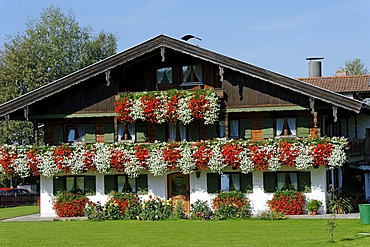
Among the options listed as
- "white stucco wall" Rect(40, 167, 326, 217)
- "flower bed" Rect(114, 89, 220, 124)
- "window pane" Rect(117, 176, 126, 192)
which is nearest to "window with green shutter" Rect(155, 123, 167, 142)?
"flower bed" Rect(114, 89, 220, 124)

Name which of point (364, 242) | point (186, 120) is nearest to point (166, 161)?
point (186, 120)

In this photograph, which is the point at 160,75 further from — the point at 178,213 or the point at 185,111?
the point at 178,213

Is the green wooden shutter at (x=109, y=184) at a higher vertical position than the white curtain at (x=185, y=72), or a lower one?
lower

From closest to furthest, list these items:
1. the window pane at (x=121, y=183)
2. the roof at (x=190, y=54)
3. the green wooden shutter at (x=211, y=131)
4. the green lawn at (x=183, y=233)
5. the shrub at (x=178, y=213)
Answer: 1. the green lawn at (x=183, y=233)
2. the roof at (x=190, y=54)
3. the shrub at (x=178, y=213)
4. the green wooden shutter at (x=211, y=131)
5. the window pane at (x=121, y=183)

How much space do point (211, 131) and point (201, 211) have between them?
4212mm

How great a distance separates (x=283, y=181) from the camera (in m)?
32.7

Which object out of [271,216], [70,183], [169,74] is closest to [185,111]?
[169,74]

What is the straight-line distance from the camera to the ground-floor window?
3422 cm

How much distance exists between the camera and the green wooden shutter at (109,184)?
→ 3394cm

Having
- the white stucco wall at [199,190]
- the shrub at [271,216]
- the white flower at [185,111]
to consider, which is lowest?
the shrub at [271,216]

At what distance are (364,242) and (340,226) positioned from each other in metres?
5.11

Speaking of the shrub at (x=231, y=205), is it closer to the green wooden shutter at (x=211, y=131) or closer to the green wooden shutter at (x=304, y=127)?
the green wooden shutter at (x=211, y=131)

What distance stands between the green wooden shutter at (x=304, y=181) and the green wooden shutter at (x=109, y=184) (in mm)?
8332

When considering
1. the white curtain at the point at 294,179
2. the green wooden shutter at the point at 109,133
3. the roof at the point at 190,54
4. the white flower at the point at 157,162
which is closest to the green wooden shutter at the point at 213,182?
the white flower at the point at 157,162
